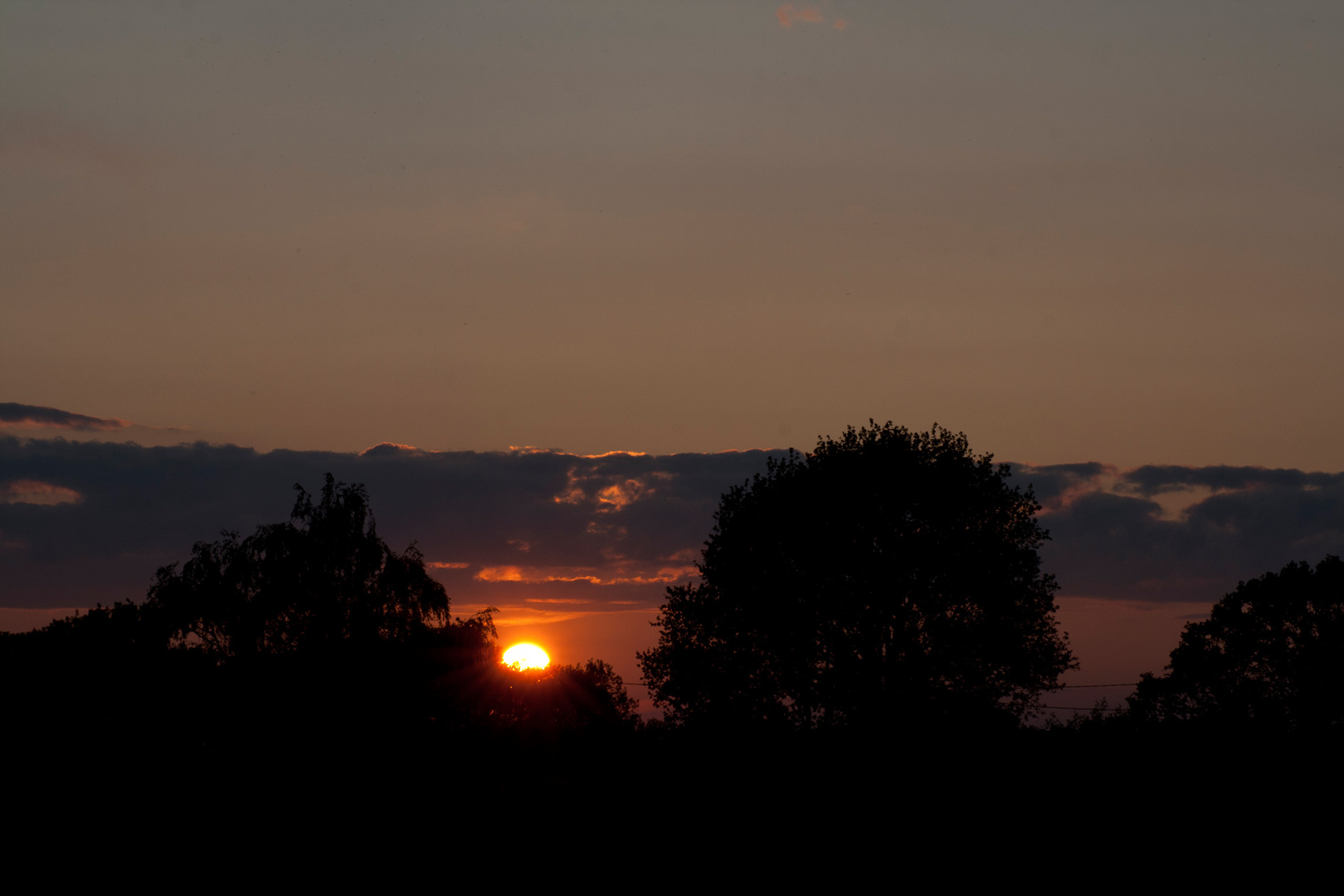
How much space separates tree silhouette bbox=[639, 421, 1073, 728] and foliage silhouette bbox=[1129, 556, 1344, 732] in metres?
19.8

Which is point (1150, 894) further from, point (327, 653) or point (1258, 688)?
point (1258, 688)

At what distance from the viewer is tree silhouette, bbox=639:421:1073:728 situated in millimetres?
52719

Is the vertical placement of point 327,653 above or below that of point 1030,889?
above

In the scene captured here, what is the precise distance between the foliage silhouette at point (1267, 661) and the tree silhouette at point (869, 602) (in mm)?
19750

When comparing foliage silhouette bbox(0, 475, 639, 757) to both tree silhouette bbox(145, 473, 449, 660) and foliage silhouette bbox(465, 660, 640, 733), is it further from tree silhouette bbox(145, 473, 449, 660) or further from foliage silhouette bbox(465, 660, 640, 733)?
foliage silhouette bbox(465, 660, 640, 733)

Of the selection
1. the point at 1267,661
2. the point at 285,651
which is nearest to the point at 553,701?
→ the point at 285,651

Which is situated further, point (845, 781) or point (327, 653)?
point (327, 653)

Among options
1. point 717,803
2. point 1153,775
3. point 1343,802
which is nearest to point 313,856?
point 717,803

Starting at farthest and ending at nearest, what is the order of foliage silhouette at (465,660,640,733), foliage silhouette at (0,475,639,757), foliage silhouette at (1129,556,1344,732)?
foliage silhouette at (465,660,640,733), foliage silhouette at (1129,556,1344,732), foliage silhouette at (0,475,639,757)

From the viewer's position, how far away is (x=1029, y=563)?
53.8 meters

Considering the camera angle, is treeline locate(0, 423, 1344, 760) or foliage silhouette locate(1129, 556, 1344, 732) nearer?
treeline locate(0, 423, 1344, 760)

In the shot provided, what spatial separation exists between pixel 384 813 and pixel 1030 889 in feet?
69.9

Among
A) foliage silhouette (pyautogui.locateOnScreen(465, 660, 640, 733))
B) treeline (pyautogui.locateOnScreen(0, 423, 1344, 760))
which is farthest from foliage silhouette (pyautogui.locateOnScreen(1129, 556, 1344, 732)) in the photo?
foliage silhouette (pyautogui.locateOnScreen(465, 660, 640, 733))

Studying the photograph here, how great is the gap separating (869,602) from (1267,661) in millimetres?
33421
